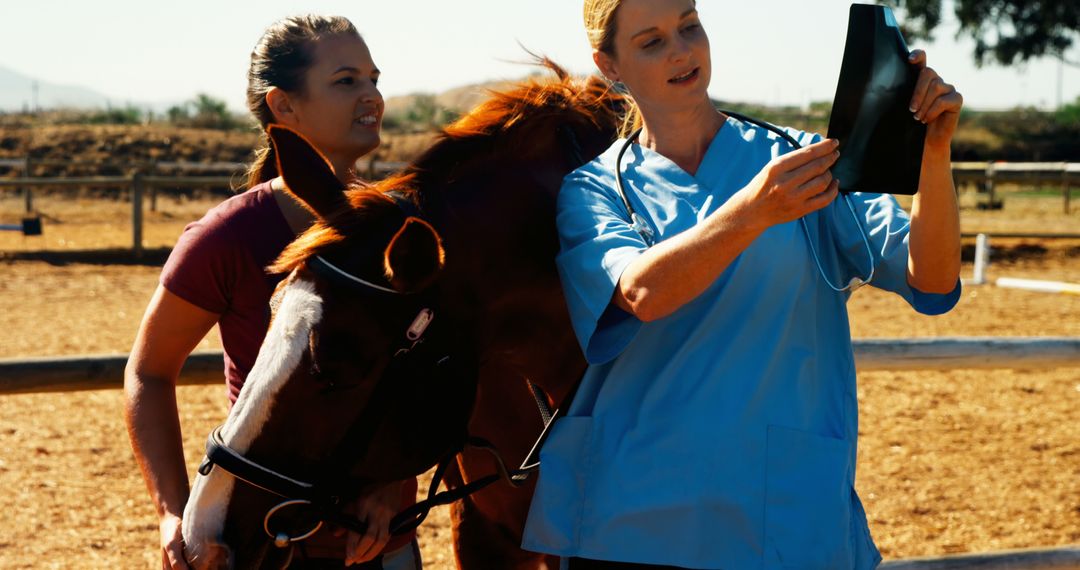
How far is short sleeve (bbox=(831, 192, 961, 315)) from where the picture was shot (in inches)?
68.3

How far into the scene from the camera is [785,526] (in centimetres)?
163

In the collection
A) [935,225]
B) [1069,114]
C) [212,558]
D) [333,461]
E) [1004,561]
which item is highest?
[935,225]

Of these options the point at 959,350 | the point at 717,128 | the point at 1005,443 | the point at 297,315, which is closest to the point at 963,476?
the point at 1005,443

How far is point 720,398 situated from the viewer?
5.51 feet

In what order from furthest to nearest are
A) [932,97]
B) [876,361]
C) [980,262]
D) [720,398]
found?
[980,262], [876,361], [720,398], [932,97]

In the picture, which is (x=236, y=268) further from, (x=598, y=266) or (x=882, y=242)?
(x=882, y=242)

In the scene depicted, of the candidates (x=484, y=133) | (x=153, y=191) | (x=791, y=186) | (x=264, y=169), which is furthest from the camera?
(x=153, y=191)

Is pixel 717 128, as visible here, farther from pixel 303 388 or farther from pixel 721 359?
pixel 303 388

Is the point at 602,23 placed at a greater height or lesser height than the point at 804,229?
greater

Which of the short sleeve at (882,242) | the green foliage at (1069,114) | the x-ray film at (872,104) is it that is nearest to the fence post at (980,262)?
the short sleeve at (882,242)

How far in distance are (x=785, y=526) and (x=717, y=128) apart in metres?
0.71

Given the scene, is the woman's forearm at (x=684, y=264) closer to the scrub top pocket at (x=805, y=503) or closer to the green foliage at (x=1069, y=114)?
the scrub top pocket at (x=805, y=503)

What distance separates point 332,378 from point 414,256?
258 millimetres

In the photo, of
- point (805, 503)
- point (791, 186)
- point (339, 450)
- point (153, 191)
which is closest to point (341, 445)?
point (339, 450)
